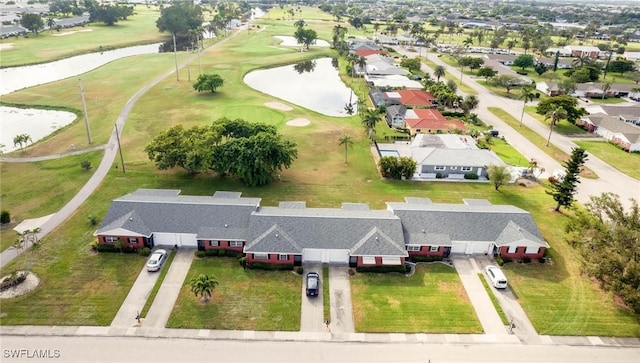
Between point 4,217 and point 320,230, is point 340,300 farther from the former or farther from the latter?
point 4,217

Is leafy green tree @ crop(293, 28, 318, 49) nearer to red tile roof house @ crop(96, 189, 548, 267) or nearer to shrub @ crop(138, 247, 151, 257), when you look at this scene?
red tile roof house @ crop(96, 189, 548, 267)

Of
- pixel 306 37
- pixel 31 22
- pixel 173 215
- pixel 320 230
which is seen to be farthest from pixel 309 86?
pixel 31 22

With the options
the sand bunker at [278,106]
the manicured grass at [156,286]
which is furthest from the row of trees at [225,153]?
the sand bunker at [278,106]

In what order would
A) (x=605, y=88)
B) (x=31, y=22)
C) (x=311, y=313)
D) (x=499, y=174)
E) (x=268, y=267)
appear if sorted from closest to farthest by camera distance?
(x=311, y=313)
(x=268, y=267)
(x=499, y=174)
(x=605, y=88)
(x=31, y=22)

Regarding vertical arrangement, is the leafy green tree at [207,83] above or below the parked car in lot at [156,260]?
above

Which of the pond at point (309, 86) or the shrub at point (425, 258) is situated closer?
the shrub at point (425, 258)

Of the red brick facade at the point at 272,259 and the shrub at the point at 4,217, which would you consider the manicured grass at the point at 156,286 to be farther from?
the shrub at the point at 4,217
